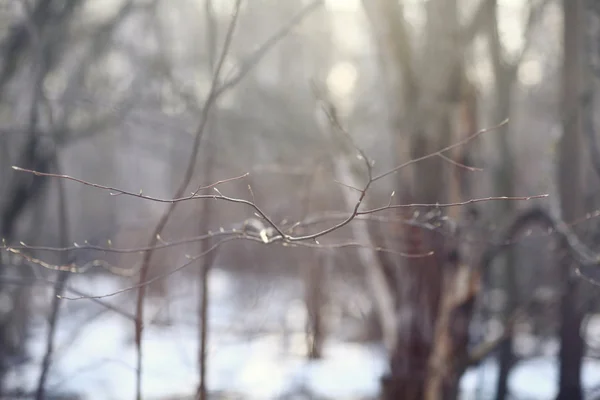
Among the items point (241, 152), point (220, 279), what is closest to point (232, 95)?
point (241, 152)

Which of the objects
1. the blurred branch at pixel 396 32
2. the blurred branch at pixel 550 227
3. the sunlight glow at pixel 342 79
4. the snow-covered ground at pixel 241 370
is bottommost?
the snow-covered ground at pixel 241 370

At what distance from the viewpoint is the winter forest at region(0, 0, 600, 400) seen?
15.5ft

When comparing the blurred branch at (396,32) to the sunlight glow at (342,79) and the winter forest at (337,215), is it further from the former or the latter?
the sunlight glow at (342,79)

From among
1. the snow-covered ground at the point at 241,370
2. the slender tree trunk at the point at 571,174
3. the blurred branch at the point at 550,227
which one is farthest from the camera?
the snow-covered ground at the point at 241,370

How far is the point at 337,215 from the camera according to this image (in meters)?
3.74

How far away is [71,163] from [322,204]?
15148 mm

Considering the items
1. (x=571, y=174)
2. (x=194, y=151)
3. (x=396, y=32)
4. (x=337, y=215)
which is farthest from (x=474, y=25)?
(x=194, y=151)

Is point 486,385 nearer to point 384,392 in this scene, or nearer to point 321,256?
point 384,392

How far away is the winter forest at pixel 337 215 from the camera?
4.72 m

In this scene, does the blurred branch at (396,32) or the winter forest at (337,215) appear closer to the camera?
the winter forest at (337,215)

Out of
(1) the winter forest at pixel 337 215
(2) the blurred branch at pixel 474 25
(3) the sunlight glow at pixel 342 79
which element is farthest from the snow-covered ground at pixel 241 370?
(3) the sunlight glow at pixel 342 79

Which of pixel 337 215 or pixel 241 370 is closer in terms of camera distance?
pixel 337 215

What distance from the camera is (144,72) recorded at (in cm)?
937

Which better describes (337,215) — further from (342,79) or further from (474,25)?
(342,79)
